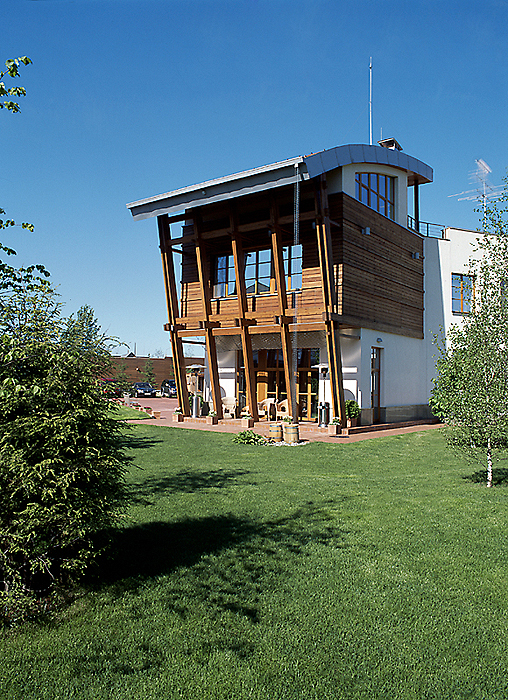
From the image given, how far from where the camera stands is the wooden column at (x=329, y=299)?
17.9 metres

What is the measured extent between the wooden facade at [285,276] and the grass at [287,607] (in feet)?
37.0

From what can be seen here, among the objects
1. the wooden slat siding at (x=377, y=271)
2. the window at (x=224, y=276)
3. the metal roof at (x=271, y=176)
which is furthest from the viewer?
the window at (x=224, y=276)

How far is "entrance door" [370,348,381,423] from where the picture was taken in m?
21.3

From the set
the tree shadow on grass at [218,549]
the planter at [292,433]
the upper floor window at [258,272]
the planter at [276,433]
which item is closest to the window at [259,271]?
the upper floor window at [258,272]

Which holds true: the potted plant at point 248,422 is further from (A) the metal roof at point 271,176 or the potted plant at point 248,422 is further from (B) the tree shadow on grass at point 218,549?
(B) the tree shadow on grass at point 218,549

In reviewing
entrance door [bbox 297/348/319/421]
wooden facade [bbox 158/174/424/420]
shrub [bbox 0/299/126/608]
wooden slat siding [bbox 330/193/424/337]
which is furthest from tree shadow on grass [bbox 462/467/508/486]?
entrance door [bbox 297/348/319/421]

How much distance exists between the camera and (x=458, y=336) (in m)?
9.70

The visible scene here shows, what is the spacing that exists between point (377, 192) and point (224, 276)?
7.38 meters

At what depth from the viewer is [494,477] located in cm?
991

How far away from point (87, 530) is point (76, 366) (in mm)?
1372

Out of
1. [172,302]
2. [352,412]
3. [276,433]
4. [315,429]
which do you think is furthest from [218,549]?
[172,302]

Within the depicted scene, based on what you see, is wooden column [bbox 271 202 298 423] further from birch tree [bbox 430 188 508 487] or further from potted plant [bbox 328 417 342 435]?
birch tree [bbox 430 188 508 487]

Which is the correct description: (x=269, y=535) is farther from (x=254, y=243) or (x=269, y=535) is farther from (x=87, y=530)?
(x=254, y=243)

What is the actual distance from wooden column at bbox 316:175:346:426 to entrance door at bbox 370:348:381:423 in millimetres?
3041
